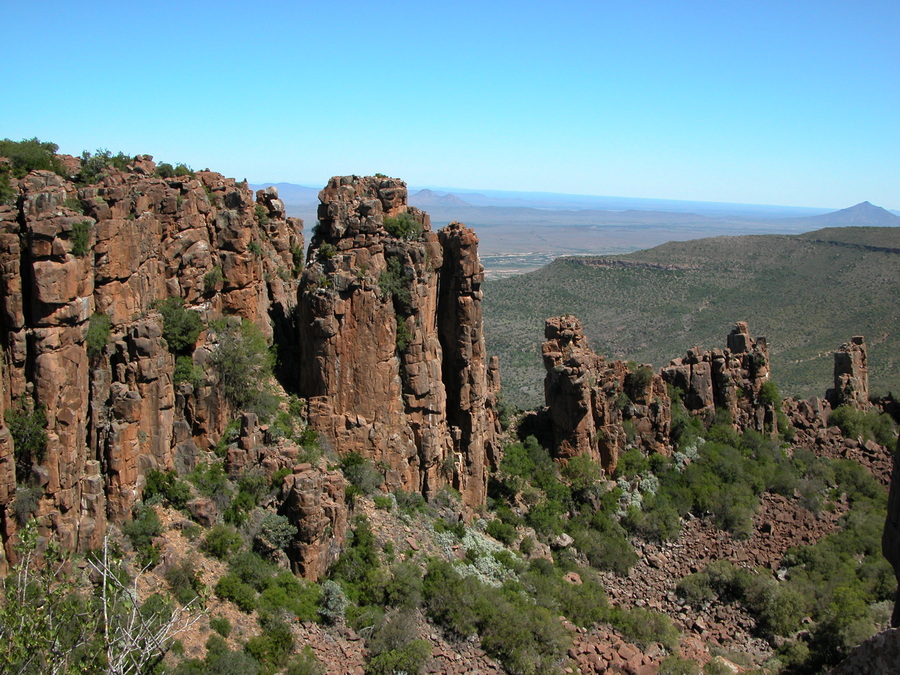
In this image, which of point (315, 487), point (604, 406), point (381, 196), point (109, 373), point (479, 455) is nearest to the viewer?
point (109, 373)

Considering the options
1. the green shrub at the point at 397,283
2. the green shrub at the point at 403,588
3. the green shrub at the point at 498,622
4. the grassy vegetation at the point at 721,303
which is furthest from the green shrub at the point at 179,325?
the grassy vegetation at the point at 721,303

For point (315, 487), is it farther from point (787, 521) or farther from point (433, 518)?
point (787, 521)

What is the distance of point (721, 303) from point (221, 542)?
80180 millimetres

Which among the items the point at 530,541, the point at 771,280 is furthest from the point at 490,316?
the point at 530,541

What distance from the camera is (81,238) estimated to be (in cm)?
2253

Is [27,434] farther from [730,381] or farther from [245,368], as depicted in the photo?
[730,381]

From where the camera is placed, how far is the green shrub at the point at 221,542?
24.2 m

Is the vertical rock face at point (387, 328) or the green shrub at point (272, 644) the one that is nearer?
the green shrub at point (272, 644)

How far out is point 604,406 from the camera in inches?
1548

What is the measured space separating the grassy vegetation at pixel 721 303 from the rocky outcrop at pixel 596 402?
19.9m

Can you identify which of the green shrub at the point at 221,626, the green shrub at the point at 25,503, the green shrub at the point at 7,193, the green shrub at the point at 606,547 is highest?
the green shrub at the point at 7,193

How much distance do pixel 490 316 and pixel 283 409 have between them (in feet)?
217

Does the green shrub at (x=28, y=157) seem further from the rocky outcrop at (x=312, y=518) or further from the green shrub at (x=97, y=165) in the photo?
the rocky outcrop at (x=312, y=518)

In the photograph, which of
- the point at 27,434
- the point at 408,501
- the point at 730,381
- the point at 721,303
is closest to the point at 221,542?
the point at 27,434
